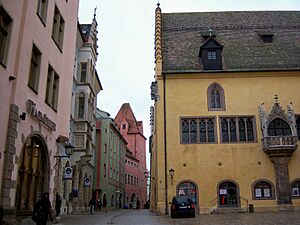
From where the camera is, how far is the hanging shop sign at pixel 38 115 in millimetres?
13653

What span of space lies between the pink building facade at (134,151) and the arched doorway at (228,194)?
158 ft

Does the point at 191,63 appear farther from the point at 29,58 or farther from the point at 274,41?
the point at 29,58

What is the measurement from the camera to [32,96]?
14.1m

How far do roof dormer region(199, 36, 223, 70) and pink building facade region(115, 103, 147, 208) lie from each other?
46751mm

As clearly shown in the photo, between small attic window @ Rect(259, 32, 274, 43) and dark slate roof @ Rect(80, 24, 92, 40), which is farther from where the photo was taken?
small attic window @ Rect(259, 32, 274, 43)

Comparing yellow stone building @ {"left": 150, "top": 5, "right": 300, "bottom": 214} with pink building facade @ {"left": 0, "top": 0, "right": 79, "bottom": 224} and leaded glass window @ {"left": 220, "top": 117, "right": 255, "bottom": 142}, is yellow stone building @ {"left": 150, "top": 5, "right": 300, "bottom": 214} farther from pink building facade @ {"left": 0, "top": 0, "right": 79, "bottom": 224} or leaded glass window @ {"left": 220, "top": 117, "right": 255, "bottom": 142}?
pink building facade @ {"left": 0, "top": 0, "right": 79, "bottom": 224}

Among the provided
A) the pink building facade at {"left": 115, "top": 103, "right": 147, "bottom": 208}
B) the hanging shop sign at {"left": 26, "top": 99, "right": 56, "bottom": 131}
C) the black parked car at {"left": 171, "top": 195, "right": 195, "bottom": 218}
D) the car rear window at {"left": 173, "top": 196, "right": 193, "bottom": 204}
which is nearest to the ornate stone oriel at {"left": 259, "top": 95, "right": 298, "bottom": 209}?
the car rear window at {"left": 173, "top": 196, "right": 193, "bottom": 204}

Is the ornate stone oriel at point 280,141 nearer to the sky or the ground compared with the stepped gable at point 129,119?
nearer to the ground

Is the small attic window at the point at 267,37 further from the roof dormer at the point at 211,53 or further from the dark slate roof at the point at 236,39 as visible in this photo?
the roof dormer at the point at 211,53

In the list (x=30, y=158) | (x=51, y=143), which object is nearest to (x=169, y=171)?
(x=51, y=143)

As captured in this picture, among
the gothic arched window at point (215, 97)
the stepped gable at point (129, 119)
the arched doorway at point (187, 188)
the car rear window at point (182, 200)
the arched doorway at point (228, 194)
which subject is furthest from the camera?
the stepped gable at point (129, 119)

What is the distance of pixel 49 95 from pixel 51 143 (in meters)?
2.12

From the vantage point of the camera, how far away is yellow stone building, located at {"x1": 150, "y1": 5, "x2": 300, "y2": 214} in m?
28.0

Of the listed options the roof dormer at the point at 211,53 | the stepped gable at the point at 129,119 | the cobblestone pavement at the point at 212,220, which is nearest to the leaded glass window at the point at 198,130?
the roof dormer at the point at 211,53
